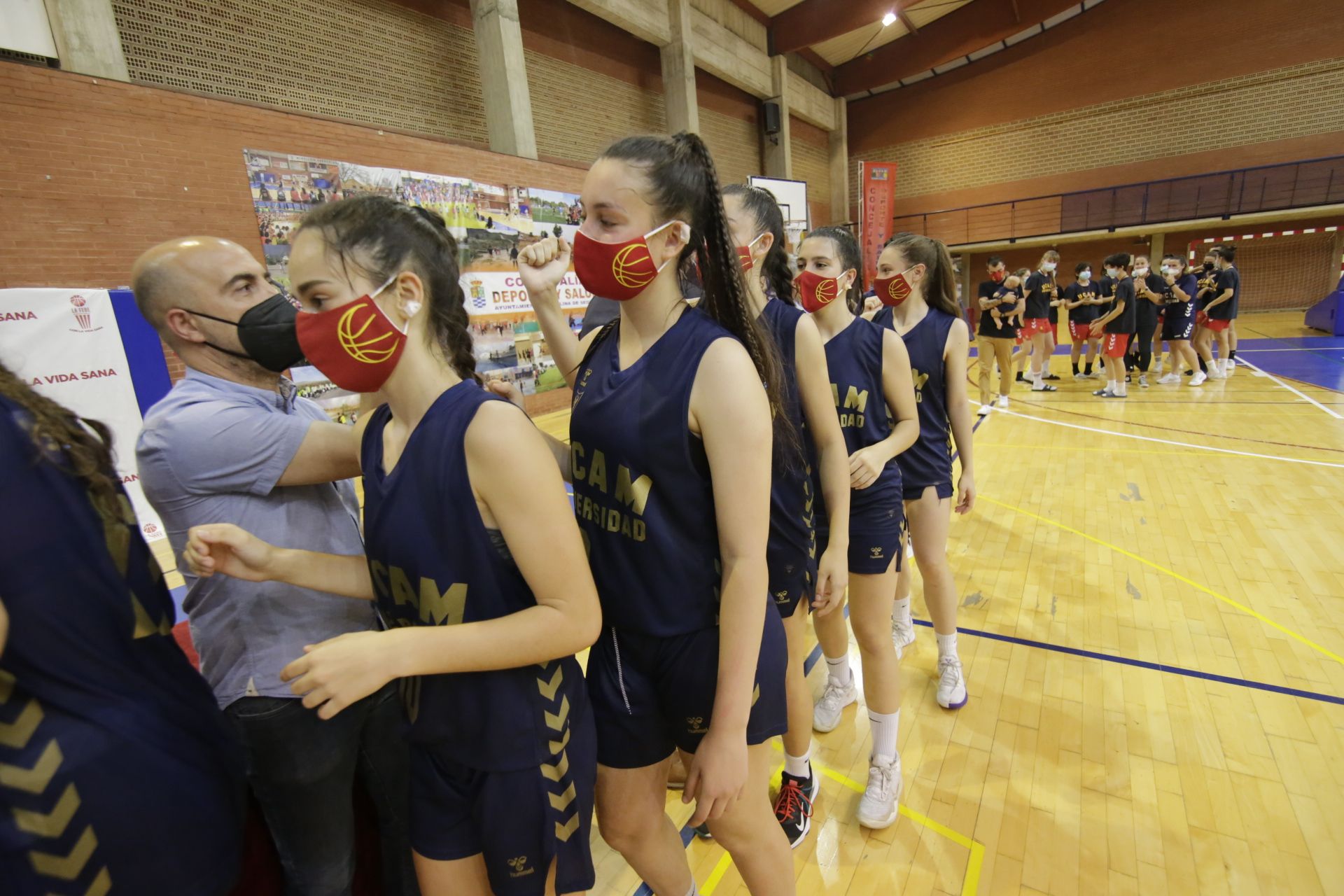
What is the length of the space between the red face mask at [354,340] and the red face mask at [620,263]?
13.8 inches

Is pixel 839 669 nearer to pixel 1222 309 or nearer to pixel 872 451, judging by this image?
pixel 872 451

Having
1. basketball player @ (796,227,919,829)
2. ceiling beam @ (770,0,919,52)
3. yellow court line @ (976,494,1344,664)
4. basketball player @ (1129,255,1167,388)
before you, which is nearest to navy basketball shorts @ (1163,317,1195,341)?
basketball player @ (1129,255,1167,388)

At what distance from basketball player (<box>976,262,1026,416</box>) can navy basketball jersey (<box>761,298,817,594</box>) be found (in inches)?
263

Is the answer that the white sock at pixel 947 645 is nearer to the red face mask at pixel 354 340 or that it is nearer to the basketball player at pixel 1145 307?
the red face mask at pixel 354 340

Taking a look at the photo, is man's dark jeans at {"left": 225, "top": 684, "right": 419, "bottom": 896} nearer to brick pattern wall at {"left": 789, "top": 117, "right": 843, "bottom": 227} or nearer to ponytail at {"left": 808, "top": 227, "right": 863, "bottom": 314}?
ponytail at {"left": 808, "top": 227, "right": 863, "bottom": 314}

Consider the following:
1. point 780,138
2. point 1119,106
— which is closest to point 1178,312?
point 780,138

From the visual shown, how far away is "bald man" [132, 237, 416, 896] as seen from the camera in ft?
3.70

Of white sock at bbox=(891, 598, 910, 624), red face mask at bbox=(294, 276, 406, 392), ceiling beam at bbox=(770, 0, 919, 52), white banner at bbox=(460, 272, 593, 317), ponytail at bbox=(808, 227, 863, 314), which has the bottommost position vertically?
white sock at bbox=(891, 598, 910, 624)

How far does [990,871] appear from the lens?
1.89m

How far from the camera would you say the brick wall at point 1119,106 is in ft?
43.5

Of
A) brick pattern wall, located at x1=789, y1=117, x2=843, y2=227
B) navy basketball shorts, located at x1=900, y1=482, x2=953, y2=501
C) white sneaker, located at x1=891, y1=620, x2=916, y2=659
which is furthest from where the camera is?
brick pattern wall, located at x1=789, y1=117, x2=843, y2=227

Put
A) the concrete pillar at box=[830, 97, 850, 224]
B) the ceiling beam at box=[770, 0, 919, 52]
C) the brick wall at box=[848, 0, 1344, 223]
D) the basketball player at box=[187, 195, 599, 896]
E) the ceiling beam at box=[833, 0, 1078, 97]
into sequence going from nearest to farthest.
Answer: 1. the basketball player at box=[187, 195, 599, 896]
2. the ceiling beam at box=[770, 0, 919, 52]
3. the brick wall at box=[848, 0, 1344, 223]
4. the ceiling beam at box=[833, 0, 1078, 97]
5. the concrete pillar at box=[830, 97, 850, 224]

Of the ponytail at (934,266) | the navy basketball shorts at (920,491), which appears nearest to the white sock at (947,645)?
the navy basketball shorts at (920,491)

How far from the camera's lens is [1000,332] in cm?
799
